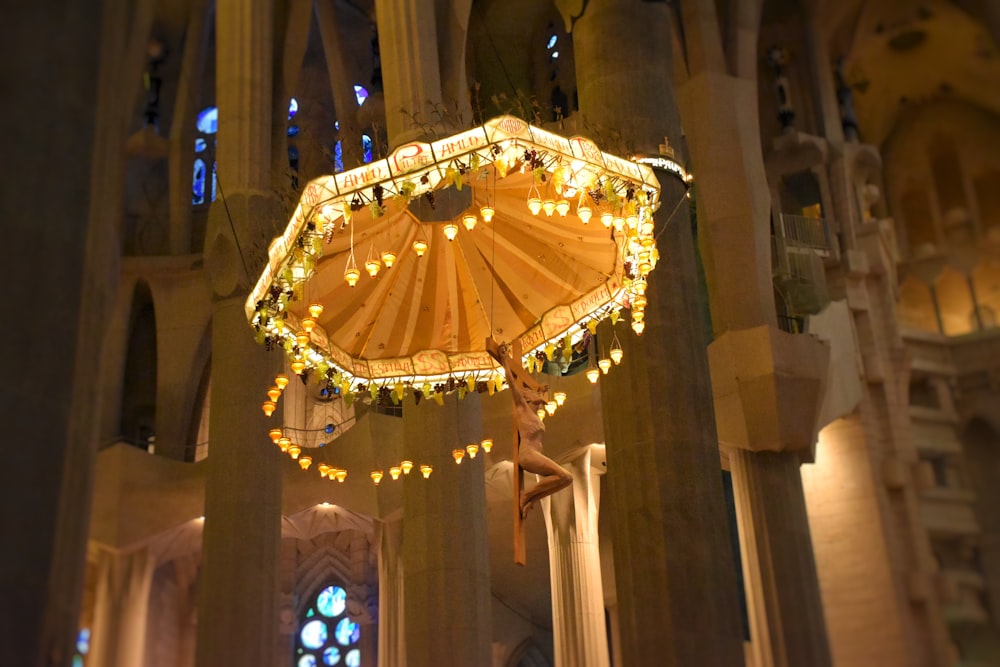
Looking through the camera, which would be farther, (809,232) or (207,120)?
(207,120)

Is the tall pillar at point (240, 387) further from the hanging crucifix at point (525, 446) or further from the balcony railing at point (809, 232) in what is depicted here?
the balcony railing at point (809, 232)

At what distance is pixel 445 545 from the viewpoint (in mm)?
12805

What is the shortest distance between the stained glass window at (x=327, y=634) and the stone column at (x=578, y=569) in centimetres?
667

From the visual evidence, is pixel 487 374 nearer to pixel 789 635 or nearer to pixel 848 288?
pixel 789 635

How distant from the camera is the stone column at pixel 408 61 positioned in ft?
44.0

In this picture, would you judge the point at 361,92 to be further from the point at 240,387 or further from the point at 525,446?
the point at 525,446

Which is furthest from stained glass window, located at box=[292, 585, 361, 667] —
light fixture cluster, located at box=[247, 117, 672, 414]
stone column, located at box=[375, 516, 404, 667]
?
light fixture cluster, located at box=[247, 117, 672, 414]

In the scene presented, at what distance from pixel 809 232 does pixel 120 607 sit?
13.9 m

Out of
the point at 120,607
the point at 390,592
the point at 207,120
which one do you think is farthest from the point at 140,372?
the point at 390,592

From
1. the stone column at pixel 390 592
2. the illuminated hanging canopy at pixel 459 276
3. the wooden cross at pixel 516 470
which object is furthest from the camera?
the stone column at pixel 390 592

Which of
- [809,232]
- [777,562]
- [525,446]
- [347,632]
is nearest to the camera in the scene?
[525,446]

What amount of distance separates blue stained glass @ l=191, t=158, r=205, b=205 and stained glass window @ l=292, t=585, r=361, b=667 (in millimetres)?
8508

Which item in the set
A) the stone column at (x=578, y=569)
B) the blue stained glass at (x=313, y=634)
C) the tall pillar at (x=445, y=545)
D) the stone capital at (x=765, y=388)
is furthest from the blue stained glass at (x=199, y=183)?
the stone capital at (x=765, y=388)

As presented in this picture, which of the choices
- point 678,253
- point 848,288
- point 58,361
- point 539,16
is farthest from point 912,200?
point 58,361
